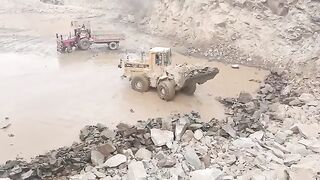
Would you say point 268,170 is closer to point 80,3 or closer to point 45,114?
point 45,114

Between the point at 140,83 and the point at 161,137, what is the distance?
4.26 metres

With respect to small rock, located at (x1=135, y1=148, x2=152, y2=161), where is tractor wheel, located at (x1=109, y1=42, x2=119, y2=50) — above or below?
above

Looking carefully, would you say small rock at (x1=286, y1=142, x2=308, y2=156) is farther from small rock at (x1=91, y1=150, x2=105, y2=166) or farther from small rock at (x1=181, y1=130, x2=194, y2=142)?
small rock at (x1=91, y1=150, x2=105, y2=166)

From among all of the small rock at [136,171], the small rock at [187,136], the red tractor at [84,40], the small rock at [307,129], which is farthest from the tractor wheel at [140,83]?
the red tractor at [84,40]

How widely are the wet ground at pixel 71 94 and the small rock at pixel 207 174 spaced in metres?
4.18

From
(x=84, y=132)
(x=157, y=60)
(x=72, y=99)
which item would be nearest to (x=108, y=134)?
Answer: (x=84, y=132)

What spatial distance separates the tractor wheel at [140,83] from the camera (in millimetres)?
15414

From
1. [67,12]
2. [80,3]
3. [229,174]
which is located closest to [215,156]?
[229,174]

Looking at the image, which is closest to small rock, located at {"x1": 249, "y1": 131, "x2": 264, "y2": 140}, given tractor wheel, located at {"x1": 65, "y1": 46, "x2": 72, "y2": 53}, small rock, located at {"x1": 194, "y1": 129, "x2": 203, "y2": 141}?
small rock, located at {"x1": 194, "y1": 129, "x2": 203, "y2": 141}

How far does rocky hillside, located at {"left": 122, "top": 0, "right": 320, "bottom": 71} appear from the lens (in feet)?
60.4

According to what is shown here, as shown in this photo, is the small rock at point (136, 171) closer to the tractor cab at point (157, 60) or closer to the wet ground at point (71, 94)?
the wet ground at point (71, 94)

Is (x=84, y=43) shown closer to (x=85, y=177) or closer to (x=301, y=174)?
(x=85, y=177)

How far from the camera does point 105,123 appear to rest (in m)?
13.3

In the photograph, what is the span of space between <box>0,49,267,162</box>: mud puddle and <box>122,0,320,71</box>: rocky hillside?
4.69 ft
